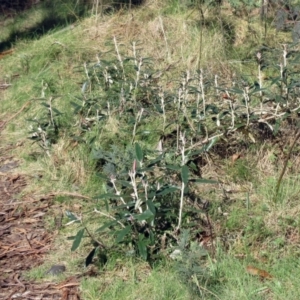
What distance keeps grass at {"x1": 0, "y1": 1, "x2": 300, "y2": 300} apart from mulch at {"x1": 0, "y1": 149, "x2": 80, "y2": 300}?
0.09 meters

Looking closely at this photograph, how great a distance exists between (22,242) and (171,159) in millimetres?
1172

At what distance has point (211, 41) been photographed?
7000 millimetres

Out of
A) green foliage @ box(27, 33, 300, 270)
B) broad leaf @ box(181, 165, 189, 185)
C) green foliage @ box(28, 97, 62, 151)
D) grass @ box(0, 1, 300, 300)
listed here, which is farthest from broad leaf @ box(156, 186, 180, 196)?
green foliage @ box(28, 97, 62, 151)

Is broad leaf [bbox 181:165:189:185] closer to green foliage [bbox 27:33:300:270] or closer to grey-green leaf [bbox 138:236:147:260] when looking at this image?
green foliage [bbox 27:33:300:270]

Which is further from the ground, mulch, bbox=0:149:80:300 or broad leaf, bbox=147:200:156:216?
broad leaf, bbox=147:200:156:216

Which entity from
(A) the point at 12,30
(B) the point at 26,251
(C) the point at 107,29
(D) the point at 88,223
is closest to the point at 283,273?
(D) the point at 88,223

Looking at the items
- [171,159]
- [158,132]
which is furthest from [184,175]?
[158,132]

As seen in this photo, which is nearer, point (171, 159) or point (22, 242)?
point (22, 242)

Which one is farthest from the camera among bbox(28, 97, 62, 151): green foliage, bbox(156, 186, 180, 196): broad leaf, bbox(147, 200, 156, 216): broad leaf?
bbox(28, 97, 62, 151): green foliage

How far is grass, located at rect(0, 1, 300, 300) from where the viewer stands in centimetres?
402

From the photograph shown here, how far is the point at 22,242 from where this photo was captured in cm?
473

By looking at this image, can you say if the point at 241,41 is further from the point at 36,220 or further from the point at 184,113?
the point at 36,220

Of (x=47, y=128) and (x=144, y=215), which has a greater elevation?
(x=144, y=215)

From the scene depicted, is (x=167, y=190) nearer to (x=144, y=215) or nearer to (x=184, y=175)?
(x=184, y=175)
